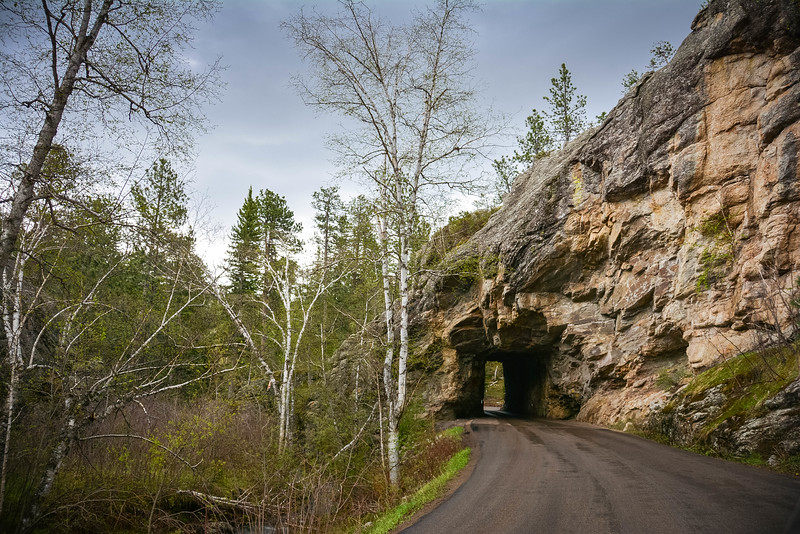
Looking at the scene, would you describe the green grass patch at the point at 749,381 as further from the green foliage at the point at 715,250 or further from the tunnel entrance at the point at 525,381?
the tunnel entrance at the point at 525,381

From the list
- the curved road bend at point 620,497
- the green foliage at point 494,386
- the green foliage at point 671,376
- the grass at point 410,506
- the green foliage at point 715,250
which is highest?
the green foliage at point 715,250

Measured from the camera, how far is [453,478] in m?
8.52

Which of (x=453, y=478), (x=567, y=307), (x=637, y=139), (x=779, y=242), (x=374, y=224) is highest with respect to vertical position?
(x=637, y=139)

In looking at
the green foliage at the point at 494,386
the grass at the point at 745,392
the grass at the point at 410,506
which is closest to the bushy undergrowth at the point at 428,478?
the grass at the point at 410,506

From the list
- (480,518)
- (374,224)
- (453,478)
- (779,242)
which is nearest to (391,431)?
(453,478)

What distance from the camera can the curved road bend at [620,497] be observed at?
4.84 meters

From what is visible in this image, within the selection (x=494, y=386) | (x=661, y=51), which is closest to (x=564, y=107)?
(x=661, y=51)

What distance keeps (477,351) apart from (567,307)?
6063 millimetres

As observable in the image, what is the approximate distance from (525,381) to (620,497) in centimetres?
2198

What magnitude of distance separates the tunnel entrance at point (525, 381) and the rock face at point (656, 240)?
1778 mm

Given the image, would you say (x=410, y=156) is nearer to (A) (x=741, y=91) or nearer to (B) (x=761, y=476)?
(A) (x=741, y=91)

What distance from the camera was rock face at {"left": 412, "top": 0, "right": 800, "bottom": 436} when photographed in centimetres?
1075

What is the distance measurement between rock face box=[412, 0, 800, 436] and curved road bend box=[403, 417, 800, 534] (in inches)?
140

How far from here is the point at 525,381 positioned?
88.3 ft
